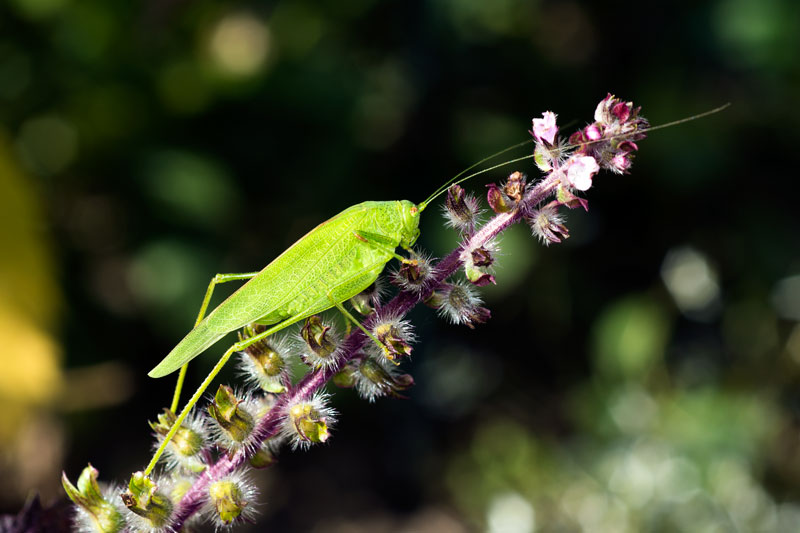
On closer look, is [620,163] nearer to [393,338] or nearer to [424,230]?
[393,338]

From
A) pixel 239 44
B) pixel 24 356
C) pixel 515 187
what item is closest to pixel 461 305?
pixel 515 187

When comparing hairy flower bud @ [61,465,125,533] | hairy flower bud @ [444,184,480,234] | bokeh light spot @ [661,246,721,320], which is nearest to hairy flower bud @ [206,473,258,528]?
hairy flower bud @ [61,465,125,533]

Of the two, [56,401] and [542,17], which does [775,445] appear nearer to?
[542,17]

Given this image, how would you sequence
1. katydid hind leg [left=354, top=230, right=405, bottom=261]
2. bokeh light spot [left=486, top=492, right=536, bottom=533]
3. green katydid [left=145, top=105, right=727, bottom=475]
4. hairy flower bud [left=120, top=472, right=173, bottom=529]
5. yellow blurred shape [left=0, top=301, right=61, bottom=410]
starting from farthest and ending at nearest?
yellow blurred shape [left=0, top=301, right=61, bottom=410] → bokeh light spot [left=486, top=492, right=536, bottom=533] → katydid hind leg [left=354, top=230, right=405, bottom=261] → green katydid [left=145, top=105, right=727, bottom=475] → hairy flower bud [left=120, top=472, right=173, bottom=529]

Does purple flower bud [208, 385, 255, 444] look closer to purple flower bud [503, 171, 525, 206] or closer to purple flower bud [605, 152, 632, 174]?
purple flower bud [503, 171, 525, 206]

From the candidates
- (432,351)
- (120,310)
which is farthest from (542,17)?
(120,310)

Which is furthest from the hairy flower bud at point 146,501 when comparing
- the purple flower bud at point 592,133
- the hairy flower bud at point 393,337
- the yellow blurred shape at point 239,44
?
the yellow blurred shape at point 239,44
